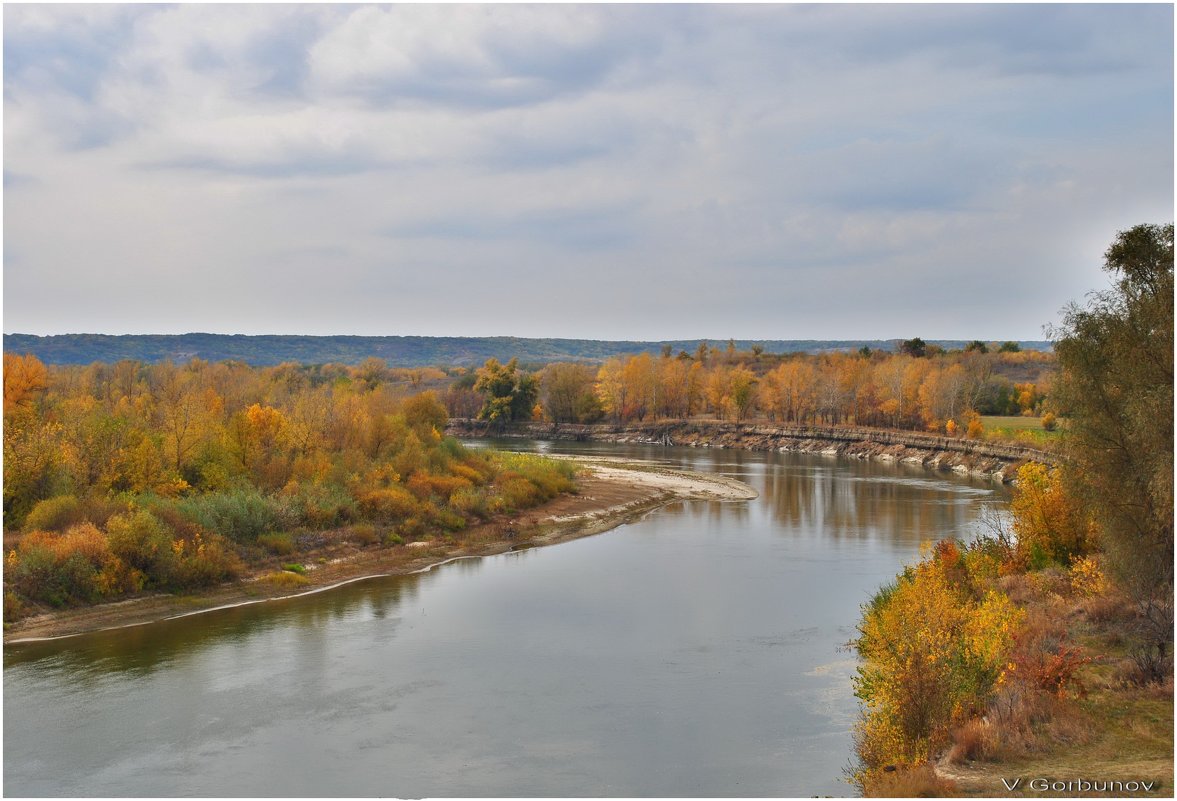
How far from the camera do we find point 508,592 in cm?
2856

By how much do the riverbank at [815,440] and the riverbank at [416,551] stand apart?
1935 cm

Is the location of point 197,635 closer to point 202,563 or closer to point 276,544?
point 202,563

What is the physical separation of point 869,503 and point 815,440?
3754 centimetres

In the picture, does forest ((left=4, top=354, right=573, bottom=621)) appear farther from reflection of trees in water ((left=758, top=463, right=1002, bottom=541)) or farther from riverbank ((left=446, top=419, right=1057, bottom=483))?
riverbank ((left=446, top=419, right=1057, bottom=483))

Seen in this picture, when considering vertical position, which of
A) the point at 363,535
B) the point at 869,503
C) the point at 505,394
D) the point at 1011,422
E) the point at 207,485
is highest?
the point at 505,394

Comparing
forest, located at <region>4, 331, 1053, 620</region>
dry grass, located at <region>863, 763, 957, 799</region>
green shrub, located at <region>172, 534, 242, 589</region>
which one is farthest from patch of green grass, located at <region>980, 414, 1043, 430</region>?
dry grass, located at <region>863, 763, 957, 799</region>

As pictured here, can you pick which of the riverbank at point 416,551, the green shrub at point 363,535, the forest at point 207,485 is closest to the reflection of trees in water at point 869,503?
the riverbank at point 416,551

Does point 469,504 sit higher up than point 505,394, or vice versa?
point 505,394

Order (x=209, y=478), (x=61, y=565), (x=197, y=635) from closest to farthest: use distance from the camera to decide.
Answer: (x=197, y=635) → (x=61, y=565) → (x=209, y=478)

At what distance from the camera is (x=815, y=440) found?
8644 cm

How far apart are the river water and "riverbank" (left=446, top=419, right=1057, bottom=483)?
3730 centimetres

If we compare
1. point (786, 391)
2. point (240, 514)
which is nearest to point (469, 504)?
point (240, 514)

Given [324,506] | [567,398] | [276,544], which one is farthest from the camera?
[567,398]

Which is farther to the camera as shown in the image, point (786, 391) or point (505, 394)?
point (505, 394)
